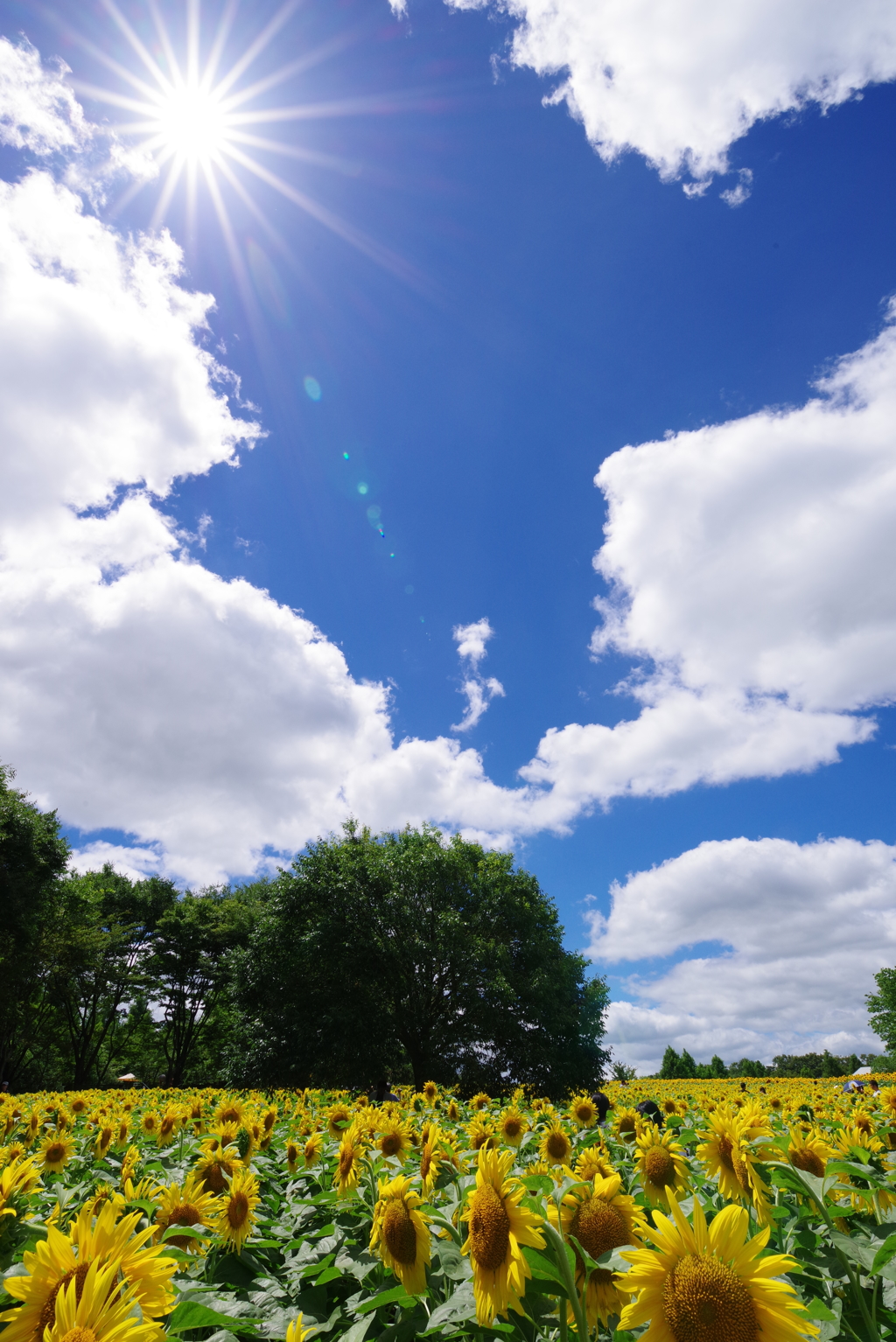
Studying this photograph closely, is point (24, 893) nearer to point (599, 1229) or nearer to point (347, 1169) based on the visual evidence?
point (347, 1169)

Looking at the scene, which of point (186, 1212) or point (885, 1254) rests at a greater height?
point (885, 1254)

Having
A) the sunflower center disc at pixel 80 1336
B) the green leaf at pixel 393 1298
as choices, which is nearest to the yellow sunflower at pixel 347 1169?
the green leaf at pixel 393 1298

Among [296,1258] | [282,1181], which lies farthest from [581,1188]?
[282,1181]

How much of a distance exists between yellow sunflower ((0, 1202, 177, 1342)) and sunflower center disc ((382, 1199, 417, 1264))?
1.06m

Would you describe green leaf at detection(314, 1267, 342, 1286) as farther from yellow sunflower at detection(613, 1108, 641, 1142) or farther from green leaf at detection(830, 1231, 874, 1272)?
yellow sunflower at detection(613, 1108, 641, 1142)

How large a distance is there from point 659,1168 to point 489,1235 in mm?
1368

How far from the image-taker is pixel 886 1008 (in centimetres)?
4969

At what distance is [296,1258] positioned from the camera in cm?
299

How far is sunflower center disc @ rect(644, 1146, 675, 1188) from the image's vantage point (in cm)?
295

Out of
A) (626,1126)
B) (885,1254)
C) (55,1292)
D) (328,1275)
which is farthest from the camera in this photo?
(626,1126)

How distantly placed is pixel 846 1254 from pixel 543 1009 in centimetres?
2738

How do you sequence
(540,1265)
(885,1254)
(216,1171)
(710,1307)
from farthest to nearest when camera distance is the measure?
(216,1171), (885,1254), (540,1265), (710,1307)

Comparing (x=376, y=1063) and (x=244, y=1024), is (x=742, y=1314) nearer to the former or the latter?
(x=376, y=1063)

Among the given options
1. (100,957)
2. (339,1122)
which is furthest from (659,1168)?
(100,957)
